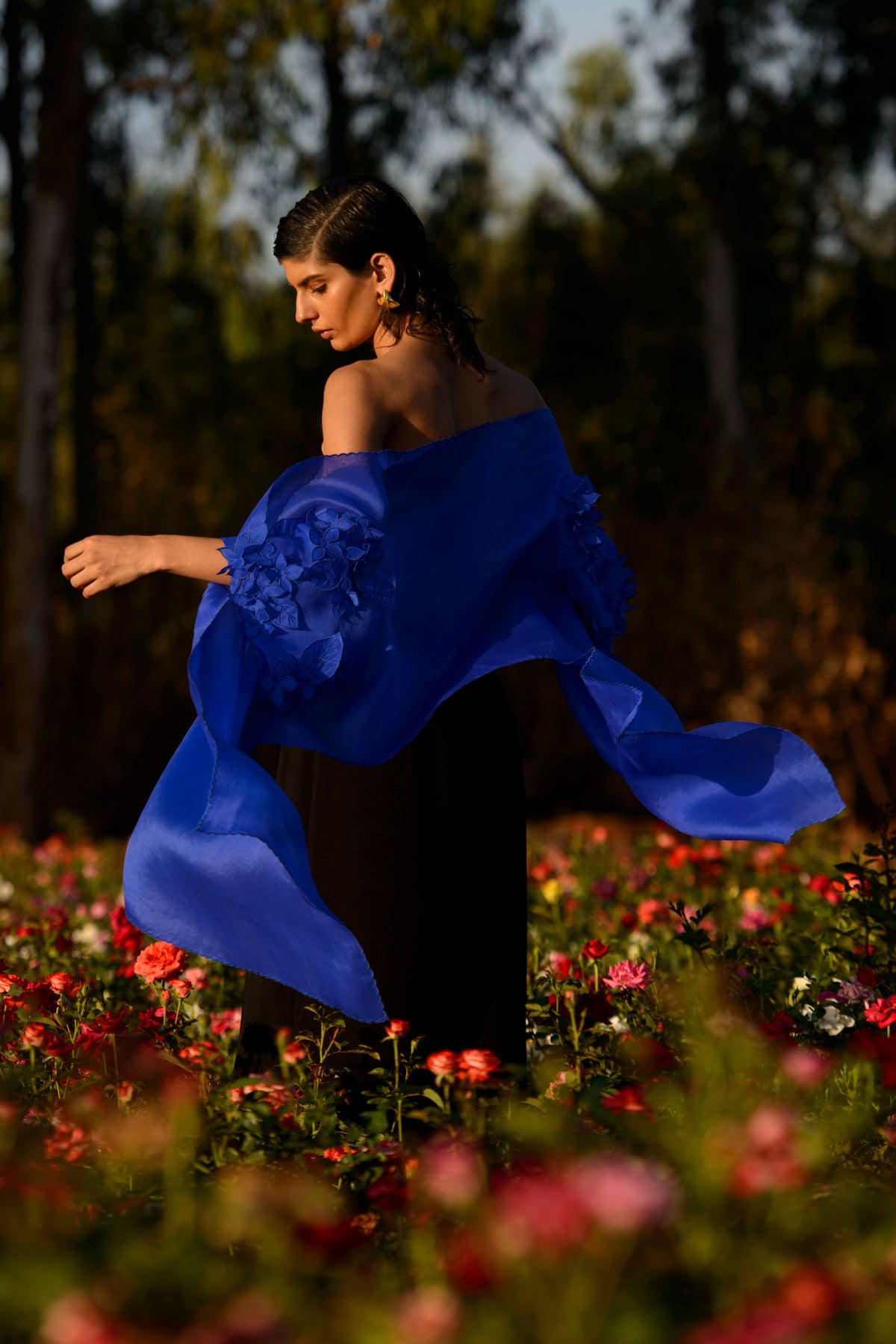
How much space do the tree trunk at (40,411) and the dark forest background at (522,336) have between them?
18mm

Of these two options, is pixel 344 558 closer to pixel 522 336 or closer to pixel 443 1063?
pixel 443 1063

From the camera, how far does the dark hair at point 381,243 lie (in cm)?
287

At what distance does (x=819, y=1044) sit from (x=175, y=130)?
7354 mm

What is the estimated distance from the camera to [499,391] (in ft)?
9.96

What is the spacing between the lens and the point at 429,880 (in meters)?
2.88

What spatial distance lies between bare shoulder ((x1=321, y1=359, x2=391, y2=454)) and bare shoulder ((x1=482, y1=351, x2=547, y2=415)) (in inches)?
13.1

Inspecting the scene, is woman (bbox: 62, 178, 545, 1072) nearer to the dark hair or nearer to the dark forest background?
the dark hair

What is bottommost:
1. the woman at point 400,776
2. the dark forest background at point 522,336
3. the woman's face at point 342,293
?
the woman at point 400,776

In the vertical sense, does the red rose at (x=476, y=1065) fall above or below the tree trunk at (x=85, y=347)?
below

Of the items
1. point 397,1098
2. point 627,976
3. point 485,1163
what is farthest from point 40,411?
point 485,1163

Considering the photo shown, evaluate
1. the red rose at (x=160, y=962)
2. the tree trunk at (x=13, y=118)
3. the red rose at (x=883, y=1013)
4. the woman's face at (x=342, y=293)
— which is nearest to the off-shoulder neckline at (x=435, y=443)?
the woman's face at (x=342, y=293)

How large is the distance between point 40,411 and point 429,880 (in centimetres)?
615

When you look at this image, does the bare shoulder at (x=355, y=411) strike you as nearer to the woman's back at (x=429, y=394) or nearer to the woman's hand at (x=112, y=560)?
the woman's back at (x=429, y=394)

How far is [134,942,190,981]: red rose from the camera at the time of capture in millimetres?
2805
